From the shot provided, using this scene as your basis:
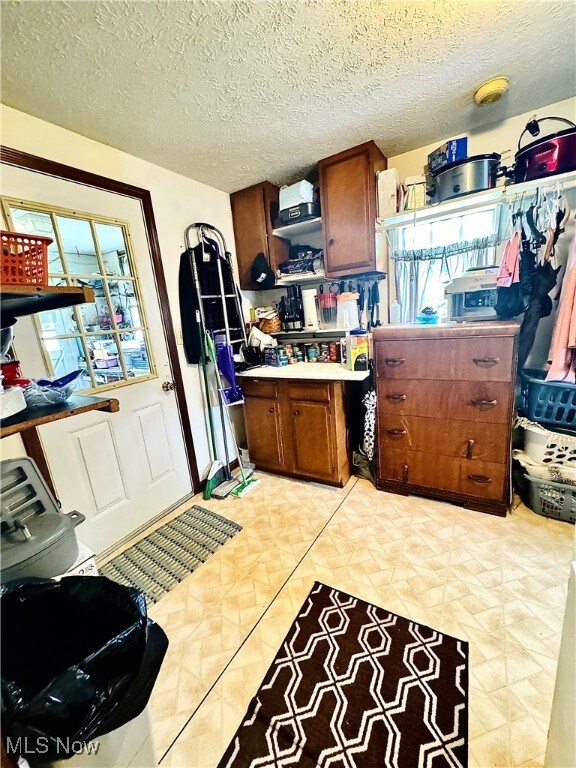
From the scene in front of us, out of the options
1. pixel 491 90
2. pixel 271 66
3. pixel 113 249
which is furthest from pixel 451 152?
pixel 113 249

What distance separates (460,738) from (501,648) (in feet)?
1.26

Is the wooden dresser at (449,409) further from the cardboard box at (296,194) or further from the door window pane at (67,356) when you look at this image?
the door window pane at (67,356)

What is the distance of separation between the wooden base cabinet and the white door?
2.19 feet

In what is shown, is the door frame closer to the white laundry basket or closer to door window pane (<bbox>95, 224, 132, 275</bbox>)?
door window pane (<bbox>95, 224, 132, 275</bbox>)

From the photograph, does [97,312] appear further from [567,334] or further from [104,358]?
[567,334]

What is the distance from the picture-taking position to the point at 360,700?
3.55ft

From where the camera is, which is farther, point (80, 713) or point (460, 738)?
point (460, 738)

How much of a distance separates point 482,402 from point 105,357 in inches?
91.4

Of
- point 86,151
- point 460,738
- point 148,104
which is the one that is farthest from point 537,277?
point 86,151

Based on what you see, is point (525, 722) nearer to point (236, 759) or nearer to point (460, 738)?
point (460, 738)

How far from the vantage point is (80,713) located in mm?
680

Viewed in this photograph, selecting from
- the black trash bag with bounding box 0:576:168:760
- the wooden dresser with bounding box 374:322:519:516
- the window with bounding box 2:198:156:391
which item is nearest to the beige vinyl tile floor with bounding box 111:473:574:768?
the wooden dresser with bounding box 374:322:519:516

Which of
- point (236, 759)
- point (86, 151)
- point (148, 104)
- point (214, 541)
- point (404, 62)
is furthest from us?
point (214, 541)

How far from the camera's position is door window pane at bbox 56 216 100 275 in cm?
169
